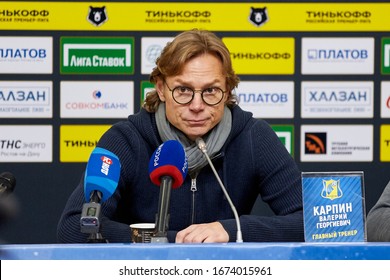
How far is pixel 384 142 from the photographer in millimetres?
3783

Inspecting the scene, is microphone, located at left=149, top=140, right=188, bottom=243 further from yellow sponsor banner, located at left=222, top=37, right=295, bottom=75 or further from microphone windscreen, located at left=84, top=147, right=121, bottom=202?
yellow sponsor banner, located at left=222, top=37, right=295, bottom=75

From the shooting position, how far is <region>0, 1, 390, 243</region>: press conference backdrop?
12.2ft

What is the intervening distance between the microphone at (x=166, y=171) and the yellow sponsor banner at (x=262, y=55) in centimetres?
232

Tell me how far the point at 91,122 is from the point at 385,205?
208cm

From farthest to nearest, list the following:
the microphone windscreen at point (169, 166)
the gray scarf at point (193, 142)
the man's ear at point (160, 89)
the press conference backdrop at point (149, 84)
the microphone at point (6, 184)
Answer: the press conference backdrop at point (149, 84)
the man's ear at point (160, 89)
the gray scarf at point (193, 142)
the microphone windscreen at point (169, 166)
the microphone at point (6, 184)

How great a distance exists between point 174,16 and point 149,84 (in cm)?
39

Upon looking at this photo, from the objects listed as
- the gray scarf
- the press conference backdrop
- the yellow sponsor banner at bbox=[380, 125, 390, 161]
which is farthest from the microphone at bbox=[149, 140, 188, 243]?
the yellow sponsor banner at bbox=[380, 125, 390, 161]

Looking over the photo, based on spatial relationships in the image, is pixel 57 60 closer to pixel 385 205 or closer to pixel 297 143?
pixel 297 143

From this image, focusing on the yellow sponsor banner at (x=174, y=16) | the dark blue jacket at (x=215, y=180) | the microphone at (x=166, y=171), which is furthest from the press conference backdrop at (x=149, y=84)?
the microphone at (x=166, y=171)

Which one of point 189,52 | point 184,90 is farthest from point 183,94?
point 189,52

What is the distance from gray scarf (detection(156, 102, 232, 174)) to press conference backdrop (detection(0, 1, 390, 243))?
156 cm

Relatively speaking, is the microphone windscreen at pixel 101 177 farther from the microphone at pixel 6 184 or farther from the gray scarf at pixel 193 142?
the gray scarf at pixel 193 142

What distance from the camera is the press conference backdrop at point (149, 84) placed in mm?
3732

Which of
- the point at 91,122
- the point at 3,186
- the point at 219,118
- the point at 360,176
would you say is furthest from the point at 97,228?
the point at 91,122
